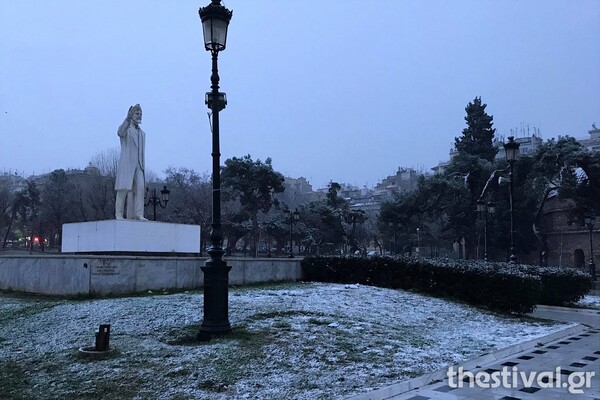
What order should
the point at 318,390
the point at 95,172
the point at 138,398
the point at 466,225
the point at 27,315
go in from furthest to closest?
the point at 95,172
the point at 466,225
the point at 27,315
the point at 318,390
the point at 138,398

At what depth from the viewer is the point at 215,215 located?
8258mm

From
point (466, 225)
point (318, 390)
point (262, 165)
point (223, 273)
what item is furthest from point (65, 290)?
point (466, 225)

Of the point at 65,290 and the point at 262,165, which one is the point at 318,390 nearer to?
the point at 65,290

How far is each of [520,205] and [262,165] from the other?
24.1 meters

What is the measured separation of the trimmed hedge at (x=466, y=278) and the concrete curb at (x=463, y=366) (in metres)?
1.94

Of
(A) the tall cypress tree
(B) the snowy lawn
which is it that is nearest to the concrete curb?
(B) the snowy lawn

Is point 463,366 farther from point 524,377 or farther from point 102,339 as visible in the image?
point 102,339

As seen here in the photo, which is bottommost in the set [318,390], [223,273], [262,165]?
[318,390]

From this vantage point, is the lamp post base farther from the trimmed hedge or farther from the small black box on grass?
the trimmed hedge

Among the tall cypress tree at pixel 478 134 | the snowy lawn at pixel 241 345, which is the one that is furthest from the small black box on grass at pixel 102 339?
the tall cypress tree at pixel 478 134

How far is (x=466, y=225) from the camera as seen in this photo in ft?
153

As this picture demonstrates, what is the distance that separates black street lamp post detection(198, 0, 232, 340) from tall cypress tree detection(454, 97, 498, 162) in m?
→ 51.8

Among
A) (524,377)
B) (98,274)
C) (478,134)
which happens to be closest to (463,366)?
(524,377)

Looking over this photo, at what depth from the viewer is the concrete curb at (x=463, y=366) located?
6.02 metres
